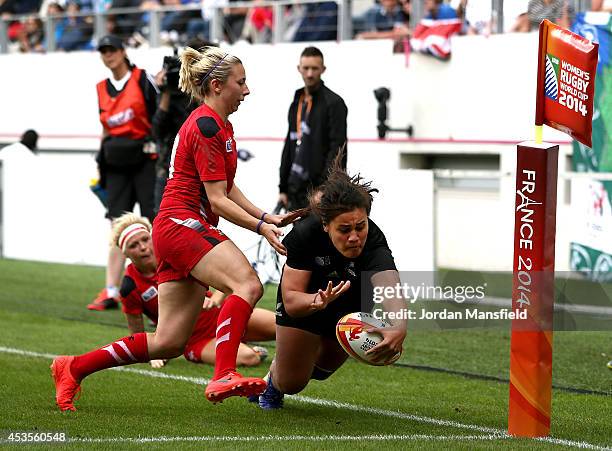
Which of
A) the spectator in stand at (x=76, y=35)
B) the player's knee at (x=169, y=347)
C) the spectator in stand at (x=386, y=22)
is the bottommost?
the player's knee at (x=169, y=347)

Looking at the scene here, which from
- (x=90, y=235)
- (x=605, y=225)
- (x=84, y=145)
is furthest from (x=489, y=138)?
(x=84, y=145)

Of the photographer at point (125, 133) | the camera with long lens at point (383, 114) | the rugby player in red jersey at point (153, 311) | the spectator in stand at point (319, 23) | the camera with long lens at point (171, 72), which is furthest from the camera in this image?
the spectator in stand at point (319, 23)

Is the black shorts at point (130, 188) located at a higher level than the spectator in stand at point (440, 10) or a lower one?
lower

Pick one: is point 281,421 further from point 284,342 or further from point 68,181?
point 68,181

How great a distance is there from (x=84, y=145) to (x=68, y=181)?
2.28 metres

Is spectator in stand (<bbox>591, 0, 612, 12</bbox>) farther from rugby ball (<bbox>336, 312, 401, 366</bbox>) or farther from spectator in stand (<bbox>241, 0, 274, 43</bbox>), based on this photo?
rugby ball (<bbox>336, 312, 401, 366</bbox>)

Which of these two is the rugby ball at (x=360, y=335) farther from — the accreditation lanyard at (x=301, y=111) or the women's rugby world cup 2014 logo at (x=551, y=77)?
the accreditation lanyard at (x=301, y=111)

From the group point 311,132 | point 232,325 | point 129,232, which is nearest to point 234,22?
point 311,132

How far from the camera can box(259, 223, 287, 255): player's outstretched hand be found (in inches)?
240

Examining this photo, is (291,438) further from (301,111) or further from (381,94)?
(381,94)

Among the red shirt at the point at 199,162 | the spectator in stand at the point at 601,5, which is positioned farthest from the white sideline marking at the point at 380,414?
the spectator in stand at the point at 601,5

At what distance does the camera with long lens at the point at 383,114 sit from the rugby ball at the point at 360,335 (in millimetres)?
9822

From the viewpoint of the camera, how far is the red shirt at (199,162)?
6238 mm

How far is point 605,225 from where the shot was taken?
38.6ft
